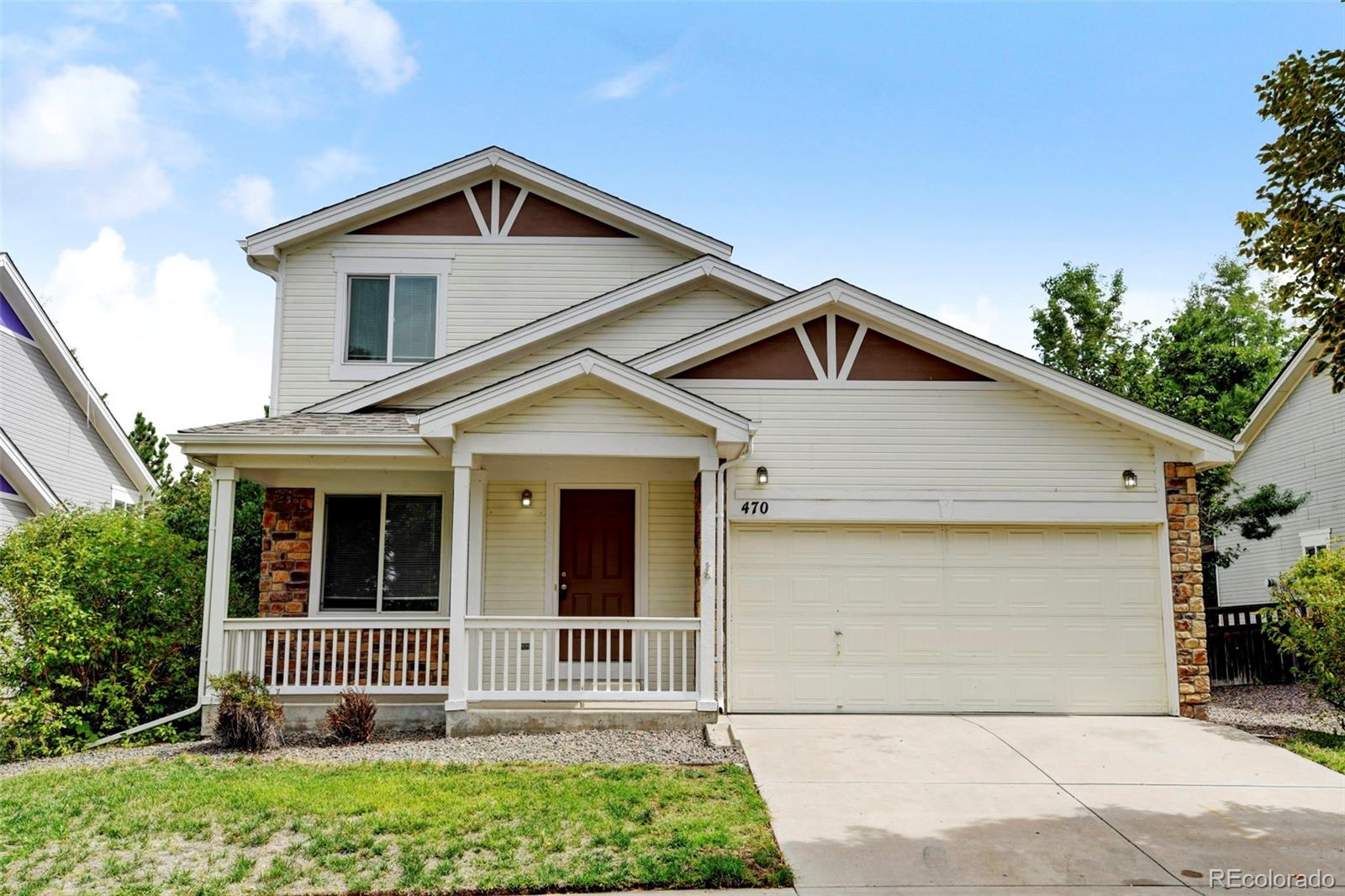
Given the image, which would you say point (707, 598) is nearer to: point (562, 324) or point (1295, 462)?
point (562, 324)

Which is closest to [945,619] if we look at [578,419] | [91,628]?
[578,419]

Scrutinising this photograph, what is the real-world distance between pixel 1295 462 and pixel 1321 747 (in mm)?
10347

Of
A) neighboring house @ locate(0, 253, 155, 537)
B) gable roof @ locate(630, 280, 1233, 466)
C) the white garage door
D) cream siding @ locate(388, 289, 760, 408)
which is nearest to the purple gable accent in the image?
neighboring house @ locate(0, 253, 155, 537)

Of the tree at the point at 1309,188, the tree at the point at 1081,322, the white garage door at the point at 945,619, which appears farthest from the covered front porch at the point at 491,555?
the tree at the point at 1081,322

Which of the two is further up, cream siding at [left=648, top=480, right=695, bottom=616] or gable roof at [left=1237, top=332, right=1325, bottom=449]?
gable roof at [left=1237, top=332, right=1325, bottom=449]

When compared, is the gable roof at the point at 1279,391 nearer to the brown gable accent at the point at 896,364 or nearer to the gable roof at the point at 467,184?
the brown gable accent at the point at 896,364

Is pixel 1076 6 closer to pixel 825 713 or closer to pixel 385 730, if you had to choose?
pixel 825 713

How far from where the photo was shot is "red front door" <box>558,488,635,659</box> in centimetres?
1145

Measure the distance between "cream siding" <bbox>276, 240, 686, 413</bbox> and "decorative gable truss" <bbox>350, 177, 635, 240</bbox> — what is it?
0.17 m

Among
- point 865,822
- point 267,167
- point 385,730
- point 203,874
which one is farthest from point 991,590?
point 267,167

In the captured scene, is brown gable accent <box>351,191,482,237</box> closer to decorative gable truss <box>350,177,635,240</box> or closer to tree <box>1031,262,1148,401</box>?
decorative gable truss <box>350,177,635,240</box>

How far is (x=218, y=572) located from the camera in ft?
32.2

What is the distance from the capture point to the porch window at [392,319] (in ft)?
40.7

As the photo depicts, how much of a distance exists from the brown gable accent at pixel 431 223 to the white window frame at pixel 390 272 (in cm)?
25
